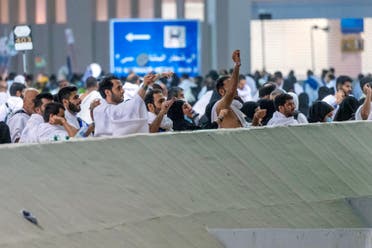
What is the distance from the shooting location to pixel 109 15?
55000 millimetres

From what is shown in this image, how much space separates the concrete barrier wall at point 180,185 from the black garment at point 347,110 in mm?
3413

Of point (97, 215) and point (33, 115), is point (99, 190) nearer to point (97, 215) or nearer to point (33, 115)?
point (97, 215)

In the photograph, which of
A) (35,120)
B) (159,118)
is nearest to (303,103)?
(35,120)

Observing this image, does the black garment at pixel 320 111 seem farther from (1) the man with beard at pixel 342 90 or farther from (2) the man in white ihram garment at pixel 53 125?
(2) the man in white ihram garment at pixel 53 125

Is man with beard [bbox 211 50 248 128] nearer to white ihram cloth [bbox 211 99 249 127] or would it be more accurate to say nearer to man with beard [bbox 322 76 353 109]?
white ihram cloth [bbox 211 99 249 127]

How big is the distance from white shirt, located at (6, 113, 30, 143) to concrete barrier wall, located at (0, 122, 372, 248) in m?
3.46

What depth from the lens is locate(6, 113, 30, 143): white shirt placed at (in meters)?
15.4

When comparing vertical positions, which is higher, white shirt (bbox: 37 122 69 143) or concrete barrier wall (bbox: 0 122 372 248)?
white shirt (bbox: 37 122 69 143)

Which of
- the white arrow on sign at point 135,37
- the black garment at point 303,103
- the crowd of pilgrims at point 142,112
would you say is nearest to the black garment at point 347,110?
the crowd of pilgrims at point 142,112

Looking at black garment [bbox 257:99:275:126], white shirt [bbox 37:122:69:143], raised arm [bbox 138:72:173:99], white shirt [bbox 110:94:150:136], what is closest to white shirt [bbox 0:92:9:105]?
black garment [bbox 257:99:275:126]

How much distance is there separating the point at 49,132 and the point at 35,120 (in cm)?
91

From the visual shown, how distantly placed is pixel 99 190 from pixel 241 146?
1.96 metres

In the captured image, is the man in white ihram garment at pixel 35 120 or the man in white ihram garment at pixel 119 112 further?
the man in white ihram garment at pixel 35 120

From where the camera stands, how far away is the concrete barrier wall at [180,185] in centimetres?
1010
